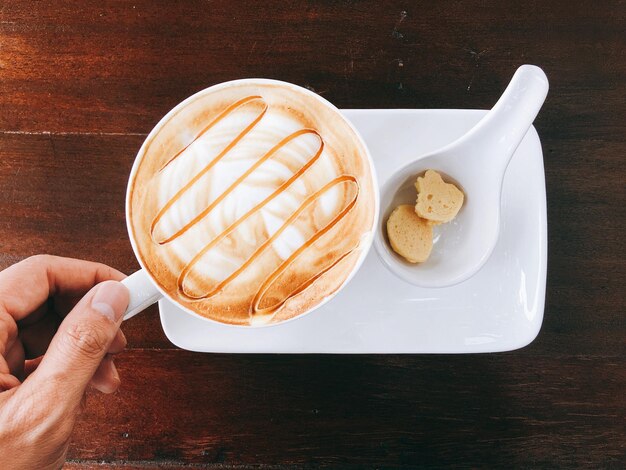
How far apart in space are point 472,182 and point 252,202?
30cm

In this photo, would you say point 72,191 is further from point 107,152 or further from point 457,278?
point 457,278

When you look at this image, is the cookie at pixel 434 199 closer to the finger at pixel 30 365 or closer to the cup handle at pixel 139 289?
the cup handle at pixel 139 289

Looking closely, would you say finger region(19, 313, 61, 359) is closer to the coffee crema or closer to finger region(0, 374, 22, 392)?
finger region(0, 374, 22, 392)

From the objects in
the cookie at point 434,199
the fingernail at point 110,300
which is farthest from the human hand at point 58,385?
the cookie at point 434,199

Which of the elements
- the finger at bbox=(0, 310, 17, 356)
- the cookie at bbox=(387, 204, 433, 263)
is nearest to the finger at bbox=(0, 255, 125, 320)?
the finger at bbox=(0, 310, 17, 356)

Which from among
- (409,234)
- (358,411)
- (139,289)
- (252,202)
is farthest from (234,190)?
(358,411)

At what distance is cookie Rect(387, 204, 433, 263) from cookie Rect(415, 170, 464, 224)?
0.05 feet

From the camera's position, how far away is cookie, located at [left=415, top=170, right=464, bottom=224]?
0.69 meters

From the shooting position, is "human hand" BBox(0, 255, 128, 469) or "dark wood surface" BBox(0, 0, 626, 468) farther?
"dark wood surface" BBox(0, 0, 626, 468)

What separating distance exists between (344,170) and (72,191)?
49 cm

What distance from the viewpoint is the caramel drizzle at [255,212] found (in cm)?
57

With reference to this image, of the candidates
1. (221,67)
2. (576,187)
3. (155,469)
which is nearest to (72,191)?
(221,67)

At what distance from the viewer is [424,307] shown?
73 cm

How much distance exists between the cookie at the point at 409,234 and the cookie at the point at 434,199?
16mm
